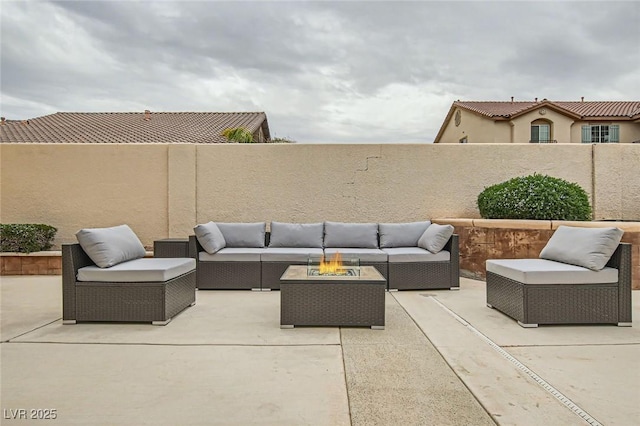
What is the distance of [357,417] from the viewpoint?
7.14 ft

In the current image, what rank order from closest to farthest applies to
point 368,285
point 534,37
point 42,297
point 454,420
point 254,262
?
point 454,420, point 368,285, point 42,297, point 254,262, point 534,37

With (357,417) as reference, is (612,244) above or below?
above

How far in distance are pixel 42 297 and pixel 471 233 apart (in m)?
5.70

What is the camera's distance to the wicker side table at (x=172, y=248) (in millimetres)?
6035

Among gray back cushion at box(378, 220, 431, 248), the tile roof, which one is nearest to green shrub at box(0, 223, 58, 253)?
gray back cushion at box(378, 220, 431, 248)

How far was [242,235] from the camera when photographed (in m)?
6.41

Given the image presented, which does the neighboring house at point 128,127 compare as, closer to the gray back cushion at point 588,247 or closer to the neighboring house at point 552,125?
the neighboring house at point 552,125

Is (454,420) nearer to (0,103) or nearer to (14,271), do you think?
(14,271)

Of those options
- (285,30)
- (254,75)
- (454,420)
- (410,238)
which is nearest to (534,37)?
(285,30)

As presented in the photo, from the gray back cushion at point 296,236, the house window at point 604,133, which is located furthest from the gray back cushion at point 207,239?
the house window at point 604,133

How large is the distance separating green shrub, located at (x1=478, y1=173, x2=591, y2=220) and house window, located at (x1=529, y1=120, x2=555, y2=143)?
11210 millimetres

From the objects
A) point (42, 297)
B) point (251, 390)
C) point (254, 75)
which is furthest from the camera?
point (254, 75)

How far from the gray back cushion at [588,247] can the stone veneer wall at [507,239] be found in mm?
1543

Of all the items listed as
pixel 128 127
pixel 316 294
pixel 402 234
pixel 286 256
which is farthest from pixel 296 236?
pixel 128 127
